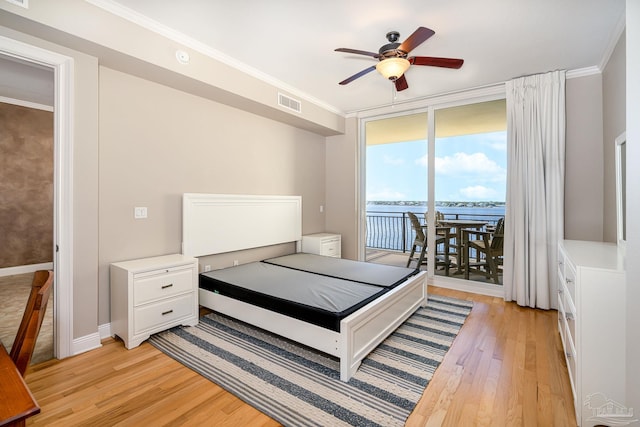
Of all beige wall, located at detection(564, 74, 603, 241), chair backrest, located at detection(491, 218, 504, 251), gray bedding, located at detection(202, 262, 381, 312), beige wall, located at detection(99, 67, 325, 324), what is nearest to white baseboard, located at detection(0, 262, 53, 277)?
beige wall, located at detection(99, 67, 325, 324)

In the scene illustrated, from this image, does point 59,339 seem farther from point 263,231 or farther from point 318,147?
point 318,147

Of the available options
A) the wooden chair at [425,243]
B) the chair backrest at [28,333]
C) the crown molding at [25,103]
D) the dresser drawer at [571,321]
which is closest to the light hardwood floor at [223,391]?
the dresser drawer at [571,321]

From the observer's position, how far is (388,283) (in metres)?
2.88

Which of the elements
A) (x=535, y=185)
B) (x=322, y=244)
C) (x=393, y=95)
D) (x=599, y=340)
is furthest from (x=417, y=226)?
(x=599, y=340)

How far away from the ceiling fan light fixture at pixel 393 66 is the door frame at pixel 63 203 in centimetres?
247

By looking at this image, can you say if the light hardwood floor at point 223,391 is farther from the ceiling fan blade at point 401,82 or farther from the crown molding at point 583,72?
the crown molding at point 583,72

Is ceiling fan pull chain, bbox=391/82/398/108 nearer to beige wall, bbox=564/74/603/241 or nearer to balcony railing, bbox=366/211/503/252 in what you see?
beige wall, bbox=564/74/603/241

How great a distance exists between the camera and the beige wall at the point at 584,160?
130 inches

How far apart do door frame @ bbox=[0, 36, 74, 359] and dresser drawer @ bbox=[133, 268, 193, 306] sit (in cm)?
47

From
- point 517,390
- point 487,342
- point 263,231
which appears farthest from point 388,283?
point 263,231

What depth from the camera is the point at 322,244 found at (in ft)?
15.4

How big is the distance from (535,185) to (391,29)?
2.44 meters

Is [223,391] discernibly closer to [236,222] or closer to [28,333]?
[28,333]

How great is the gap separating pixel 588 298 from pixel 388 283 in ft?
4.86
